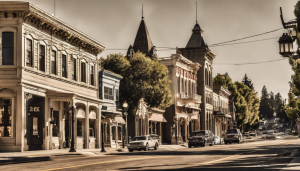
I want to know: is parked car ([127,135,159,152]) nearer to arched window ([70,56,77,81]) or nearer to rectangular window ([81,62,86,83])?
rectangular window ([81,62,86,83])

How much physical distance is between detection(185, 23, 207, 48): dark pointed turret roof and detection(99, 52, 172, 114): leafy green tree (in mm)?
27128

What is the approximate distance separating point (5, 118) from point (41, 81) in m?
4.16

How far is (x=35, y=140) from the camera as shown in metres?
33.6

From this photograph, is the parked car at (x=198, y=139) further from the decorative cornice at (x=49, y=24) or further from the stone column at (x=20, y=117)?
the stone column at (x=20, y=117)

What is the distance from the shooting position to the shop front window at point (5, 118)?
30.8 m

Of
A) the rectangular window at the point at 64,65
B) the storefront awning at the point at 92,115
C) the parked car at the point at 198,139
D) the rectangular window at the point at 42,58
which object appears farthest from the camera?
the parked car at the point at 198,139

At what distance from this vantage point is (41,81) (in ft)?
111

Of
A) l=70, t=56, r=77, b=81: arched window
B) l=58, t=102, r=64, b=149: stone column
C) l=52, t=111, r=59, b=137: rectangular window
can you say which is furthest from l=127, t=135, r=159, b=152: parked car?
l=70, t=56, r=77, b=81: arched window

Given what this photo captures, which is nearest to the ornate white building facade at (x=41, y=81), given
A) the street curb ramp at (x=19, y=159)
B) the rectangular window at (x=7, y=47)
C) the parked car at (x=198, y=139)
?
the rectangular window at (x=7, y=47)

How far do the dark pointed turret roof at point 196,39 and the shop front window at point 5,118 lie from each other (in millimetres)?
50048

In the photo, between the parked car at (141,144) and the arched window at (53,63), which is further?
the parked car at (141,144)

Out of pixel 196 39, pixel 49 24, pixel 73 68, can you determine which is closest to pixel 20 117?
pixel 49 24

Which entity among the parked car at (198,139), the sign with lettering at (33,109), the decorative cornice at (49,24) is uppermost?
the decorative cornice at (49,24)

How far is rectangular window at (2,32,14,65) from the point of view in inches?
1222
